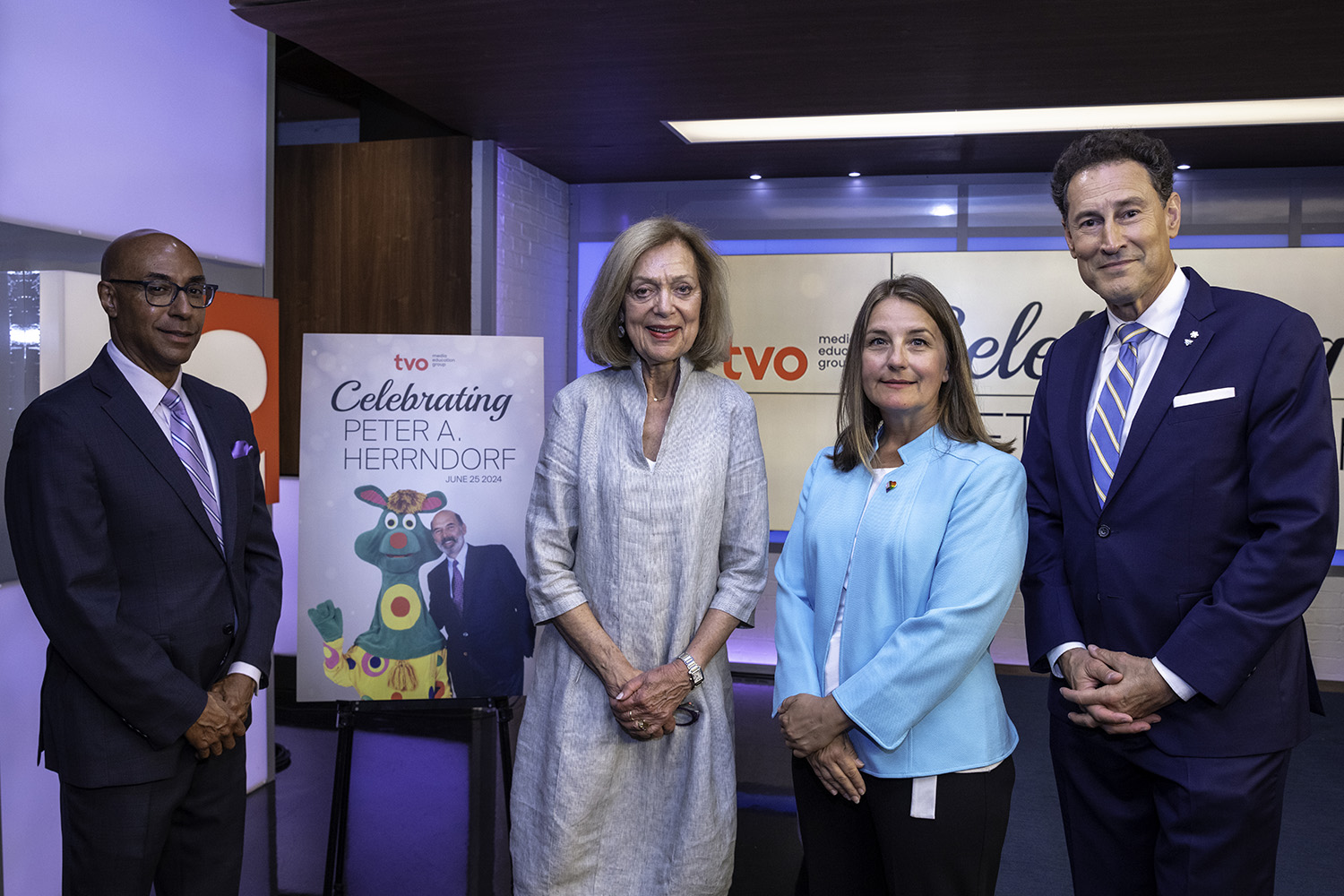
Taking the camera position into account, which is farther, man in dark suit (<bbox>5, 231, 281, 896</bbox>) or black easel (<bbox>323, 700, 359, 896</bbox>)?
black easel (<bbox>323, 700, 359, 896</bbox>)

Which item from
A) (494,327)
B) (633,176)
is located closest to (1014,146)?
(633,176)

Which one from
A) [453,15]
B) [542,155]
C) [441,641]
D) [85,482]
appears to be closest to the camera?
[85,482]

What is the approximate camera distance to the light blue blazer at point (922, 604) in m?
1.68

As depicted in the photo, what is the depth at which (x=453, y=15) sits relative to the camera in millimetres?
3316

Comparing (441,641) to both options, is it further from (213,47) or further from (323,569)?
(213,47)

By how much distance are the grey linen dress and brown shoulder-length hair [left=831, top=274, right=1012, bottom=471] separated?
0.29 metres

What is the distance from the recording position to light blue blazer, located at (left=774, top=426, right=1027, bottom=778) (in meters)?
1.68

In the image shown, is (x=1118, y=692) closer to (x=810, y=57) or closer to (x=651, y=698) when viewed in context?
(x=651, y=698)

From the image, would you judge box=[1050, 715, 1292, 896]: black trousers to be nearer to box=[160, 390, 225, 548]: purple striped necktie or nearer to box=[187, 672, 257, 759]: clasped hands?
box=[187, 672, 257, 759]: clasped hands

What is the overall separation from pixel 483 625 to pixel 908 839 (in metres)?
1.74

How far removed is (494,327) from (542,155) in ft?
3.54

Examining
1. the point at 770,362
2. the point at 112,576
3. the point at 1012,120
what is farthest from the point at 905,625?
the point at 770,362

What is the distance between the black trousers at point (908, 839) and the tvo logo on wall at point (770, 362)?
4089 mm

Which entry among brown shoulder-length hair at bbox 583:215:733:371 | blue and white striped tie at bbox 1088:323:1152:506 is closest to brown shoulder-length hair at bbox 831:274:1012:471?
blue and white striped tie at bbox 1088:323:1152:506
